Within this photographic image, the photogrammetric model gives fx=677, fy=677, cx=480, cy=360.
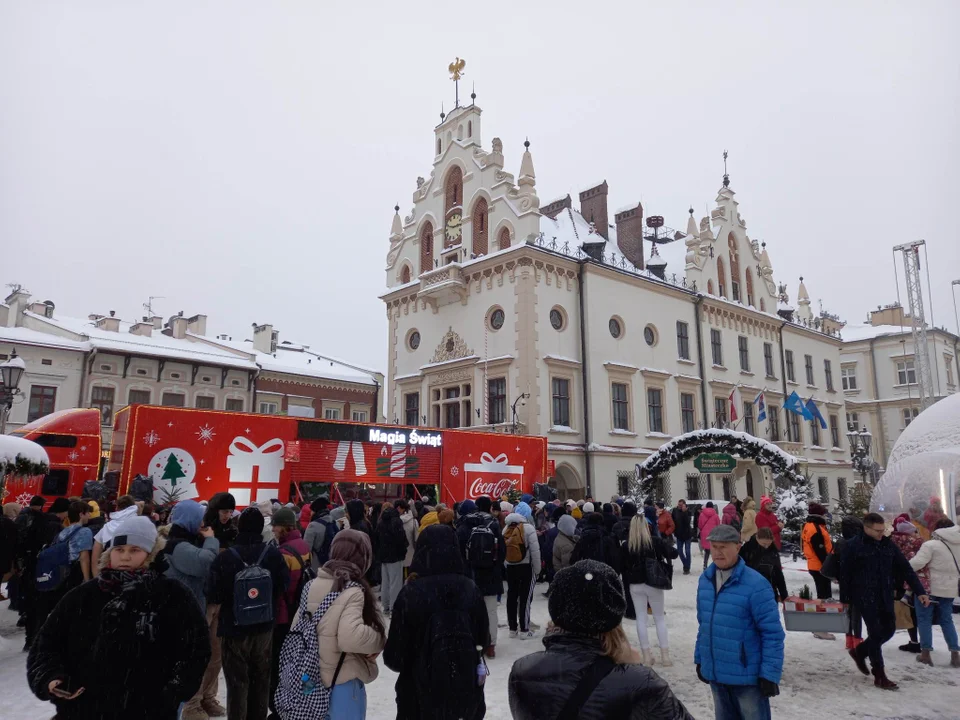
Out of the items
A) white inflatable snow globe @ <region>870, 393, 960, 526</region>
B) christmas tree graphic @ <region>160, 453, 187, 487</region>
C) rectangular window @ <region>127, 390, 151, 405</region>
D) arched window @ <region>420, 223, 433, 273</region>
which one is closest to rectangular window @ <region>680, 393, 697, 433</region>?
white inflatable snow globe @ <region>870, 393, 960, 526</region>

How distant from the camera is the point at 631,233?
34.6 metres

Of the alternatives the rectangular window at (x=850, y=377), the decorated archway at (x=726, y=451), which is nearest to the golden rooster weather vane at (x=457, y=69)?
the decorated archway at (x=726, y=451)

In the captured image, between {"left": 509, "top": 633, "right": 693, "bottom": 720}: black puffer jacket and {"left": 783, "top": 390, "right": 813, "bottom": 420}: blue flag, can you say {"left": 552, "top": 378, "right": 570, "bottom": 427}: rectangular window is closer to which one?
{"left": 783, "top": 390, "right": 813, "bottom": 420}: blue flag

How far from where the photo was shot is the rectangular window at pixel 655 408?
1203 inches

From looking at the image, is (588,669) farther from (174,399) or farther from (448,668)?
(174,399)

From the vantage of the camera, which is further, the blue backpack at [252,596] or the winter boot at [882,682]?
the winter boot at [882,682]

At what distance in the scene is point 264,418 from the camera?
19016 millimetres

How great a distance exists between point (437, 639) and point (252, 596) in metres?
1.78

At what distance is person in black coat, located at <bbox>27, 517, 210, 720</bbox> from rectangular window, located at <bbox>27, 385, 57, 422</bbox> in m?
33.6

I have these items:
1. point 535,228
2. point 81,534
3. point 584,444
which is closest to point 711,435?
point 584,444

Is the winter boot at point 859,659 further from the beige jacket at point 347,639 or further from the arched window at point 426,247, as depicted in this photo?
the arched window at point 426,247

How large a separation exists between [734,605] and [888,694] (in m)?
3.98

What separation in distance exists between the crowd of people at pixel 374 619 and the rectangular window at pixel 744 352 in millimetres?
27426

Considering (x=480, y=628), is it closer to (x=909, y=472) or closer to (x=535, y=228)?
(x=909, y=472)
